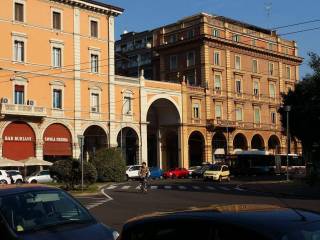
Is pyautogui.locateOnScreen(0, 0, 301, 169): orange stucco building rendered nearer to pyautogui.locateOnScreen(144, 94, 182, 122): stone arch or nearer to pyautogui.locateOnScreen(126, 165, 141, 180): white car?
pyautogui.locateOnScreen(144, 94, 182, 122): stone arch

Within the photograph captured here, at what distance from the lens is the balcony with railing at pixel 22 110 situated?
166 feet

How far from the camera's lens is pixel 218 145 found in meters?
79.1

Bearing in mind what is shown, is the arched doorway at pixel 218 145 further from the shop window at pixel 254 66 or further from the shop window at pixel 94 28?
the shop window at pixel 94 28

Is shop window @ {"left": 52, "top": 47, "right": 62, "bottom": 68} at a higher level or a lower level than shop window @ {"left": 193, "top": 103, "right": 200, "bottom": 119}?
higher

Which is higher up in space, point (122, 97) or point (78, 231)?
point (122, 97)

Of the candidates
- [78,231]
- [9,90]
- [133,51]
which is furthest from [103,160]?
[133,51]

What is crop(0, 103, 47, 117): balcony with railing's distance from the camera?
5047 cm

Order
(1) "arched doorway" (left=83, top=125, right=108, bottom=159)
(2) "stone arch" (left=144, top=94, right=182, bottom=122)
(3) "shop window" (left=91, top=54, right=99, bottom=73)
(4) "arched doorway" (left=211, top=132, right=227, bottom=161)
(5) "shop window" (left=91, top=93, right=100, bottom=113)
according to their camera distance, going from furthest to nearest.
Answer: (4) "arched doorway" (left=211, top=132, right=227, bottom=161) < (2) "stone arch" (left=144, top=94, right=182, bottom=122) < (1) "arched doorway" (left=83, top=125, right=108, bottom=159) < (3) "shop window" (left=91, top=54, right=99, bottom=73) < (5) "shop window" (left=91, top=93, right=100, bottom=113)

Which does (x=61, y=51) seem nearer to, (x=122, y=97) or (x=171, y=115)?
(x=122, y=97)

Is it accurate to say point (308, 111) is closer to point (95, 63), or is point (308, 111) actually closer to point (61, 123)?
point (61, 123)

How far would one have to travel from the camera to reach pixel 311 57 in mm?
35125

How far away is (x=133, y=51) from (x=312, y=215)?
3977 inches

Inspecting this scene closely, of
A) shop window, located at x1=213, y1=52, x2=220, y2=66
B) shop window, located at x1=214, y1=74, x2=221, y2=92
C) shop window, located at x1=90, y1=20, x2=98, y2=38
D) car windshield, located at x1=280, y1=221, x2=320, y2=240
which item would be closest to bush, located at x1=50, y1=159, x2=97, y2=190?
shop window, located at x1=90, y1=20, x2=98, y2=38

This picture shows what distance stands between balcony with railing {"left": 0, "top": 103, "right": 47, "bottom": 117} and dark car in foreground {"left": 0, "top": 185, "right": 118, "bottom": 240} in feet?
145
